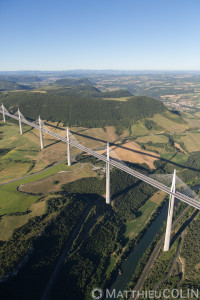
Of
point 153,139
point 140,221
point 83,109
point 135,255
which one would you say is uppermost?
point 83,109

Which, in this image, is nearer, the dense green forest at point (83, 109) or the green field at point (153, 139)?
the green field at point (153, 139)

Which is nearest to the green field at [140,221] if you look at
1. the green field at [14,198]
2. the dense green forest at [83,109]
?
the green field at [14,198]

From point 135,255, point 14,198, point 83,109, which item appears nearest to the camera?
point 135,255

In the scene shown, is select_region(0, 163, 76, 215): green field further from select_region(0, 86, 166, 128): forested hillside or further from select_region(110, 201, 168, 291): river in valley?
select_region(0, 86, 166, 128): forested hillside

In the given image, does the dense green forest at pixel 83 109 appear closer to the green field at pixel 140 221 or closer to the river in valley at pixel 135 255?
the green field at pixel 140 221

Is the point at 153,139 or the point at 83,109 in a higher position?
the point at 83,109

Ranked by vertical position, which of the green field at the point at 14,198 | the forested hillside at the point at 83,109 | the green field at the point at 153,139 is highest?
the forested hillside at the point at 83,109

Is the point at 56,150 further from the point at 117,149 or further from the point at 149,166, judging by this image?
the point at 149,166

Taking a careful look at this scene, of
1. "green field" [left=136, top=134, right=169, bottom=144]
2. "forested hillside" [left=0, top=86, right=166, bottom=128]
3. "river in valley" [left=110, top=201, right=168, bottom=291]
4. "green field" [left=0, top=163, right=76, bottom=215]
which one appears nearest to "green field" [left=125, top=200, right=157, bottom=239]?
"river in valley" [left=110, top=201, right=168, bottom=291]

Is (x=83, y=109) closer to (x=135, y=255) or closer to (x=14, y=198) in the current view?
(x=14, y=198)

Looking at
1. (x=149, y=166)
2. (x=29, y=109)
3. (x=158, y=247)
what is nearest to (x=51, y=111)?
(x=29, y=109)

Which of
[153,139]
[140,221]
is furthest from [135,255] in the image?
[153,139]
